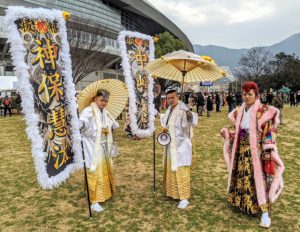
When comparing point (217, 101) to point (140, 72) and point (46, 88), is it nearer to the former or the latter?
point (140, 72)

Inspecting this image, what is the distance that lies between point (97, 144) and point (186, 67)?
181cm

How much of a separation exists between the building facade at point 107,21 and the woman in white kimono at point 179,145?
18725 mm

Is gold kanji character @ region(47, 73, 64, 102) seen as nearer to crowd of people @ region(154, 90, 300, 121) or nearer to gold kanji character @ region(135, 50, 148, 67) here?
crowd of people @ region(154, 90, 300, 121)

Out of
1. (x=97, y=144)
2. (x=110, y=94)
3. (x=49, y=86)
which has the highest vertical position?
(x=49, y=86)

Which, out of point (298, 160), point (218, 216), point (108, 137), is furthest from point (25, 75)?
point (298, 160)

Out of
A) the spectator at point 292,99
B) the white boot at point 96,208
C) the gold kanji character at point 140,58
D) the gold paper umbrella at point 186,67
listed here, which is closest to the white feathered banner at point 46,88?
the white boot at point 96,208

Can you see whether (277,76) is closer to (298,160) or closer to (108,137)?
(298,160)

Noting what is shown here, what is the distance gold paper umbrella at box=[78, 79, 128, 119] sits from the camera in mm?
4473

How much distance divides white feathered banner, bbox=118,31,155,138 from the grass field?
1.78 meters

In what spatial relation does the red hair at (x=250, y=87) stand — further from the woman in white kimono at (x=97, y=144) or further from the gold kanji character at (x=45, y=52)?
the gold kanji character at (x=45, y=52)

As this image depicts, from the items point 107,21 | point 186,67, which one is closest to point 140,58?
point 186,67

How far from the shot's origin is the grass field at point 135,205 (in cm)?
408

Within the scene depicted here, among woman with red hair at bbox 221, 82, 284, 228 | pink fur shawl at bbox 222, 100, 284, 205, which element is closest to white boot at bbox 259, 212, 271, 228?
woman with red hair at bbox 221, 82, 284, 228

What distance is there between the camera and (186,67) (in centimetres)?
472
